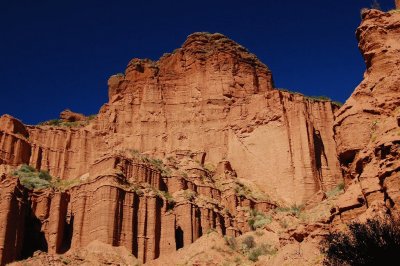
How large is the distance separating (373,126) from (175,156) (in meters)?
50.4

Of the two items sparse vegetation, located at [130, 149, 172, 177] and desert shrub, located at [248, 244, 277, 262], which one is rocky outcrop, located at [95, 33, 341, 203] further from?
desert shrub, located at [248, 244, 277, 262]

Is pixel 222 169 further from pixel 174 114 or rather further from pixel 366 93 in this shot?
pixel 366 93

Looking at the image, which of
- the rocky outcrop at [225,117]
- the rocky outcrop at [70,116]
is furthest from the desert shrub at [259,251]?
the rocky outcrop at [70,116]

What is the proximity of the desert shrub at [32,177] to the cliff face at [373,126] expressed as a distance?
A: 43203mm

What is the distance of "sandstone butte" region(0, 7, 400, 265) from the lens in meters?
21.6

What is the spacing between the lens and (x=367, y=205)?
62.8 ft

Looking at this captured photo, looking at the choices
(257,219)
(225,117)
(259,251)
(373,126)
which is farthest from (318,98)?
(373,126)

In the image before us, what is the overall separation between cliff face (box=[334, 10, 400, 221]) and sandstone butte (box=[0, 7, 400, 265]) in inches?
1.9

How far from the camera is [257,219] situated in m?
59.1

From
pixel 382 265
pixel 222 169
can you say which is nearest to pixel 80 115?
pixel 222 169

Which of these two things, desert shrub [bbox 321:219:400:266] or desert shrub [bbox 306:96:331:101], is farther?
desert shrub [bbox 306:96:331:101]

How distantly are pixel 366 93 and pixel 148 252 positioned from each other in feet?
106

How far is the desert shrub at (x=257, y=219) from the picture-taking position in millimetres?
56719

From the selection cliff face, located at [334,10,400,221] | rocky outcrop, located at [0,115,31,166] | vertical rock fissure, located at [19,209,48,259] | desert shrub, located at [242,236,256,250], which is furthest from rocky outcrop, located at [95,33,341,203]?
cliff face, located at [334,10,400,221]
